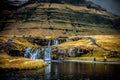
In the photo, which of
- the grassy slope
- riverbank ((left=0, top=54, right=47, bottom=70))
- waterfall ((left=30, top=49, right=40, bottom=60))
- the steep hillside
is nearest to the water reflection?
riverbank ((left=0, top=54, right=47, bottom=70))

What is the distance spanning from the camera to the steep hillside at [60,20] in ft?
116

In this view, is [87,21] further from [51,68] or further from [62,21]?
[51,68]

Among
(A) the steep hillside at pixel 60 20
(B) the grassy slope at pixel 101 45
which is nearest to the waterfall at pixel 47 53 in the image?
(B) the grassy slope at pixel 101 45

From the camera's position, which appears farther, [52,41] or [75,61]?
[52,41]

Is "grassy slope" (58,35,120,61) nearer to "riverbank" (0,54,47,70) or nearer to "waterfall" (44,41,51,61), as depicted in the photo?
"waterfall" (44,41,51,61)

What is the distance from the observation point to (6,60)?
2938 centimetres

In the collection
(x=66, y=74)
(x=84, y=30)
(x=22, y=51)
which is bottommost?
(x=66, y=74)

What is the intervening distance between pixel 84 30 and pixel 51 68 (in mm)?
11572

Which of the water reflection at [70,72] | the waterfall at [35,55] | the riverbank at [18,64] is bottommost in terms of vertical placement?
the water reflection at [70,72]

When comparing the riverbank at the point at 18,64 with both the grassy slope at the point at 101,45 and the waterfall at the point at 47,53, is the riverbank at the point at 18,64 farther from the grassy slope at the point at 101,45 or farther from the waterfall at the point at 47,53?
the grassy slope at the point at 101,45

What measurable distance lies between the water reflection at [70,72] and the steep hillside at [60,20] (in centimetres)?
562

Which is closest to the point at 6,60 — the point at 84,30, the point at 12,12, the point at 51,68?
the point at 51,68

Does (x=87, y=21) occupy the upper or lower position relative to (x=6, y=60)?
upper

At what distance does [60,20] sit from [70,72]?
2017 centimetres
